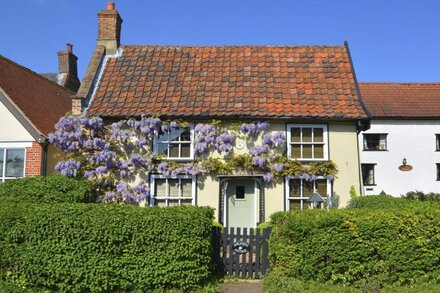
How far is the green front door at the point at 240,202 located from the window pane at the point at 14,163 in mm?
7583

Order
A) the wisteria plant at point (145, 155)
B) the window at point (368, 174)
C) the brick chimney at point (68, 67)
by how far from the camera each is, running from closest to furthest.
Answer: the wisteria plant at point (145, 155), the window at point (368, 174), the brick chimney at point (68, 67)

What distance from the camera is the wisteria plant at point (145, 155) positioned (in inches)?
547

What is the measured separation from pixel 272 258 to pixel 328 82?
8408mm

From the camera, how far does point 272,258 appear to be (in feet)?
30.7

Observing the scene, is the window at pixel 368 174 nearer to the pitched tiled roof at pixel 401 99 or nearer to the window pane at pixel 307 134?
the pitched tiled roof at pixel 401 99

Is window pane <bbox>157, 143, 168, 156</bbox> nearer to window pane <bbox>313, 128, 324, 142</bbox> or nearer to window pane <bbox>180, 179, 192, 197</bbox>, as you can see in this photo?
window pane <bbox>180, 179, 192, 197</bbox>

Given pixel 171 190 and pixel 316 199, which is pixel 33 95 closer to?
pixel 171 190

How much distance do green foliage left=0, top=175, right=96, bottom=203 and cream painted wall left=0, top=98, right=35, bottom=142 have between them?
399cm

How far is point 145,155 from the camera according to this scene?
14242 mm

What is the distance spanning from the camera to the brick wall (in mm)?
15289

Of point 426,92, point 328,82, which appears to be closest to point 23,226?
point 328,82

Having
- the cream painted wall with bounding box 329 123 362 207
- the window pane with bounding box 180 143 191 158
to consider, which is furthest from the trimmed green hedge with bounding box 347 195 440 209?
the window pane with bounding box 180 143 191 158

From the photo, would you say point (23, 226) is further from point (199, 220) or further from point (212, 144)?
point (212, 144)

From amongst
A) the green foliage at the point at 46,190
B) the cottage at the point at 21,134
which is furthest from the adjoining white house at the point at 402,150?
the green foliage at the point at 46,190
